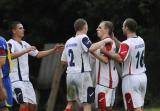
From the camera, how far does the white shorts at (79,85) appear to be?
48.7 ft

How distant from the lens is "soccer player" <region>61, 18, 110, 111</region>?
48.7 ft

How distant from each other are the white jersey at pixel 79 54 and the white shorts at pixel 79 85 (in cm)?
10

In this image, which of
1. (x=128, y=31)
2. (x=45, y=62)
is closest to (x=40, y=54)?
(x=128, y=31)

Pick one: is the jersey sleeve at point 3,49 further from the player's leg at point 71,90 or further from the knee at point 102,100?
the knee at point 102,100

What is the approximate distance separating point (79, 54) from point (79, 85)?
61cm

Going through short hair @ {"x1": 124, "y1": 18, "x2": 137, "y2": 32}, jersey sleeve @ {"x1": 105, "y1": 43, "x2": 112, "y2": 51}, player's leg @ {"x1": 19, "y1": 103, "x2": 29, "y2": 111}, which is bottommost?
player's leg @ {"x1": 19, "y1": 103, "x2": 29, "y2": 111}

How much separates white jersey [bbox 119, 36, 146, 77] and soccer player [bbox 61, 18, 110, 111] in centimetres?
75

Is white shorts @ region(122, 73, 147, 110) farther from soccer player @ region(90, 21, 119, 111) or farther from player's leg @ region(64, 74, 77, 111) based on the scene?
player's leg @ region(64, 74, 77, 111)

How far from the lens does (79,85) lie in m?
14.9

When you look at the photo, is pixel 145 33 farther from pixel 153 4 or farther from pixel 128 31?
pixel 128 31

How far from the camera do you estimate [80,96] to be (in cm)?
1496

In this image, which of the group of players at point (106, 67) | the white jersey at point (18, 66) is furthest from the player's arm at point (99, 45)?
the white jersey at point (18, 66)

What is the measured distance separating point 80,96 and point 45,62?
7.18 meters

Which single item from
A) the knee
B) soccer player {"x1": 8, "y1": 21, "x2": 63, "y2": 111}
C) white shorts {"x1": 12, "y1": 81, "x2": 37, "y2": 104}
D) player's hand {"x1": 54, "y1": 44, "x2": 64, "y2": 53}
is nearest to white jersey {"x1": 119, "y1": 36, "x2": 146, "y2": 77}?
the knee
